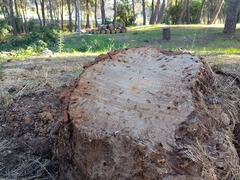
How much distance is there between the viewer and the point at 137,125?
1648mm

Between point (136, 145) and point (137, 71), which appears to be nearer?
point (136, 145)

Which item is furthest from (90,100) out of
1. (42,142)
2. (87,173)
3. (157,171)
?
(42,142)

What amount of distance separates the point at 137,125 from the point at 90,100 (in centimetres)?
39

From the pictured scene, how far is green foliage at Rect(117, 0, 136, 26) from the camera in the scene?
1063 inches

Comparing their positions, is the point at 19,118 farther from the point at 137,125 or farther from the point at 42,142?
the point at 137,125

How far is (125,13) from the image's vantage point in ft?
89.7

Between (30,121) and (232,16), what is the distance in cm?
1159

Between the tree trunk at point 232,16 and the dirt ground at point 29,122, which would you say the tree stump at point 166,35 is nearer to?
the tree trunk at point 232,16

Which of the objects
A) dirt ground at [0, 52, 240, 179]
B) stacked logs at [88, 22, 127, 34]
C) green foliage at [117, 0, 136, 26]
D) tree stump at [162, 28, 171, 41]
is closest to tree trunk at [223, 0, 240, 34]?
tree stump at [162, 28, 171, 41]

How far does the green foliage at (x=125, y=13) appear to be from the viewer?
1063 inches

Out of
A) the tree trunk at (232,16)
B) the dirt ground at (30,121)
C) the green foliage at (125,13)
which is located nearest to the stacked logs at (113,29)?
the tree trunk at (232,16)

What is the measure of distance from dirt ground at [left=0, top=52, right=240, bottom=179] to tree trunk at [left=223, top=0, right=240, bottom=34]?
8.69 m

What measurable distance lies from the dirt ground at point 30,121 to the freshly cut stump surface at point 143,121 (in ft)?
1.14

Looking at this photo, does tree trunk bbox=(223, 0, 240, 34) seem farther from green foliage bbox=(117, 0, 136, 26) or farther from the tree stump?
green foliage bbox=(117, 0, 136, 26)
